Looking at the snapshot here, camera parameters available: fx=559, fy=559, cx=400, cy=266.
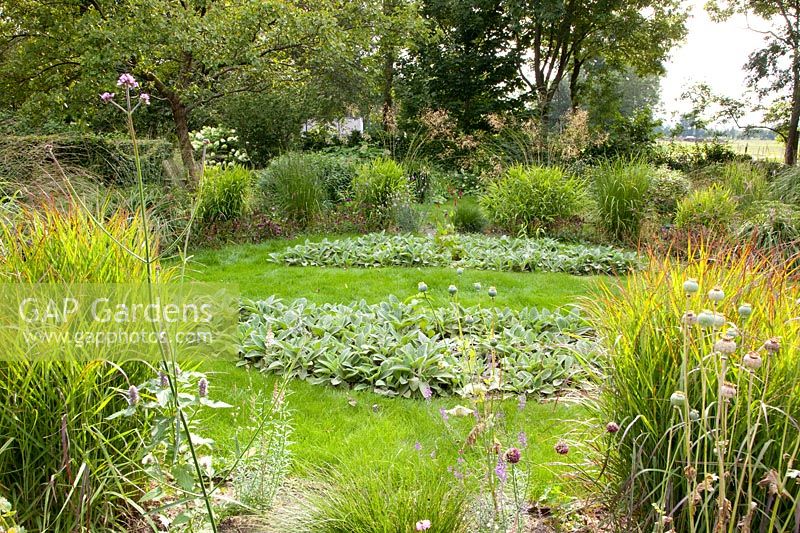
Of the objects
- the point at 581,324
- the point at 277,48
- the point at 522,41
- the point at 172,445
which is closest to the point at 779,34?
the point at 522,41

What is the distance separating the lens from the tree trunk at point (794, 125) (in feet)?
50.7

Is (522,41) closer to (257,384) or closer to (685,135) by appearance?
(685,135)

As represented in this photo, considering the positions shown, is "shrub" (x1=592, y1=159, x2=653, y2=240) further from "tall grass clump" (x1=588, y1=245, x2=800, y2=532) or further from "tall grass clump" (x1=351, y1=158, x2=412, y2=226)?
"tall grass clump" (x1=588, y1=245, x2=800, y2=532)

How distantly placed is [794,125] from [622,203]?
12.0 meters

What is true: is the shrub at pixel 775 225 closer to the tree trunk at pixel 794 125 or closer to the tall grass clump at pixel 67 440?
the tall grass clump at pixel 67 440

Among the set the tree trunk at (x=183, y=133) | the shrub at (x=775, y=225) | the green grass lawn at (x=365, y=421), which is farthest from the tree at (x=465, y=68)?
the green grass lawn at (x=365, y=421)

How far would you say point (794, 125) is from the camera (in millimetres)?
15586

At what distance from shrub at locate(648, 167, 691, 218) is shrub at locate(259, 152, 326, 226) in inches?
180

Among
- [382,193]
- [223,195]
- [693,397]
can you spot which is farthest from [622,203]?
[693,397]

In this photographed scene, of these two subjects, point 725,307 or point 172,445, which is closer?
point 172,445

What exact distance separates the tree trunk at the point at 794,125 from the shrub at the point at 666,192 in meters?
9.76

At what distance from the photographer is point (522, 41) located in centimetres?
1611

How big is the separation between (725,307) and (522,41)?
15.9m

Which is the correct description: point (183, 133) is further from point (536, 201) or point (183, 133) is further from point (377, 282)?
point (536, 201)
